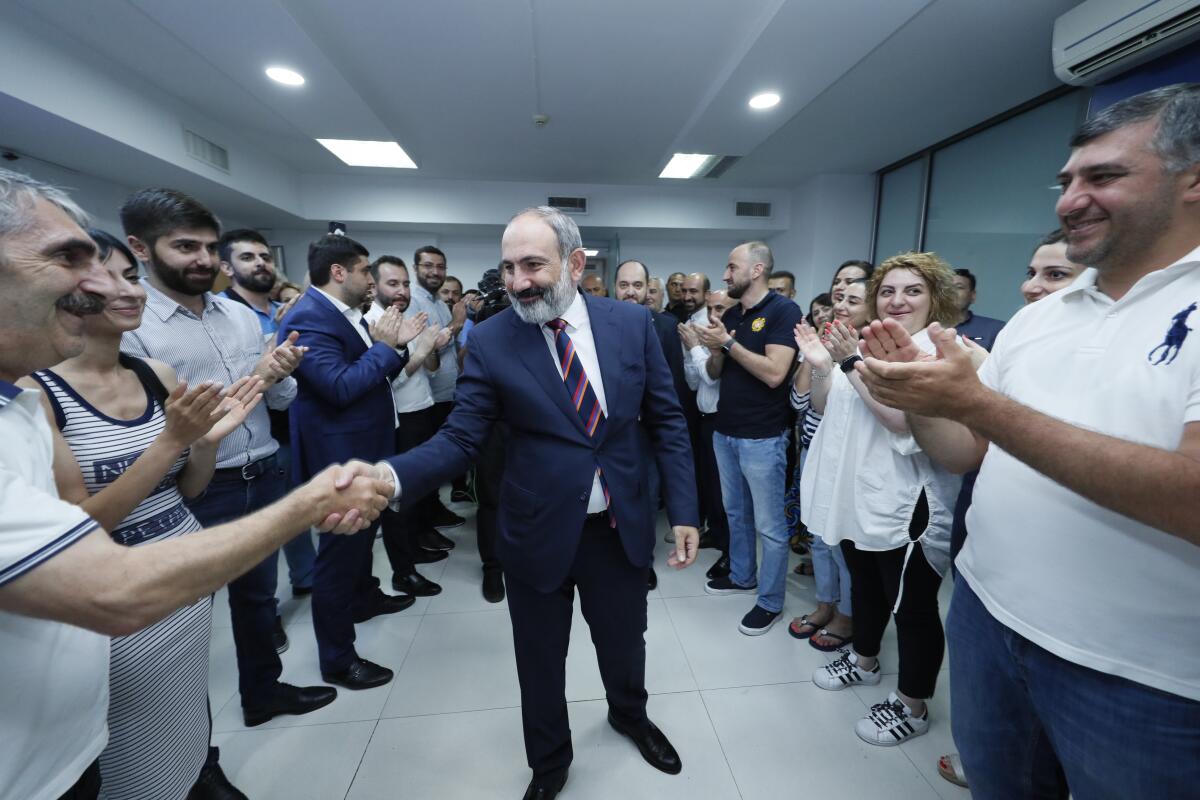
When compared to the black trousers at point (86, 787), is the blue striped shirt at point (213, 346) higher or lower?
higher

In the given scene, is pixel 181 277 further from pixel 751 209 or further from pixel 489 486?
pixel 751 209

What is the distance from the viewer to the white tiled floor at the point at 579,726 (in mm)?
1577

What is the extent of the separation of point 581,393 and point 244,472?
1.35m

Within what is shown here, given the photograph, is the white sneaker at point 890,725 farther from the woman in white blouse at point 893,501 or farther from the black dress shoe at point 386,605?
the black dress shoe at point 386,605

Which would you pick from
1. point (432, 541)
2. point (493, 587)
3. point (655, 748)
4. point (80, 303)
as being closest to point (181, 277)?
point (80, 303)

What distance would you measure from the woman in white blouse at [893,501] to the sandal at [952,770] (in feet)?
0.40

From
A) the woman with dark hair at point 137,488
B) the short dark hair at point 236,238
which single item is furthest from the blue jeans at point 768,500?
the short dark hair at point 236,238

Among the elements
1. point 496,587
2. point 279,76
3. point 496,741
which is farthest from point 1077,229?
point 279,76

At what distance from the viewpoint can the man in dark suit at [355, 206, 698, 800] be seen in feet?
4.41

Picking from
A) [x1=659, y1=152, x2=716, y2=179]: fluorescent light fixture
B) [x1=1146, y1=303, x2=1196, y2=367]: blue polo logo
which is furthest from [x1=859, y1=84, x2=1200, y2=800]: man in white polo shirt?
[x1=659, y1=152, x2=716, y2=179]: fluorescent light fixture

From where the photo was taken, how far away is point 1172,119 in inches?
32.2

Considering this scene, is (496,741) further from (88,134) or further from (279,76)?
(88,134)

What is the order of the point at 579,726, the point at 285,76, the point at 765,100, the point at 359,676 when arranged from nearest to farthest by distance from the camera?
the point at 579,726 → the point at 359,676 → the point at 285,76 → the point at 765,100

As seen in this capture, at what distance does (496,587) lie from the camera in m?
2.65
